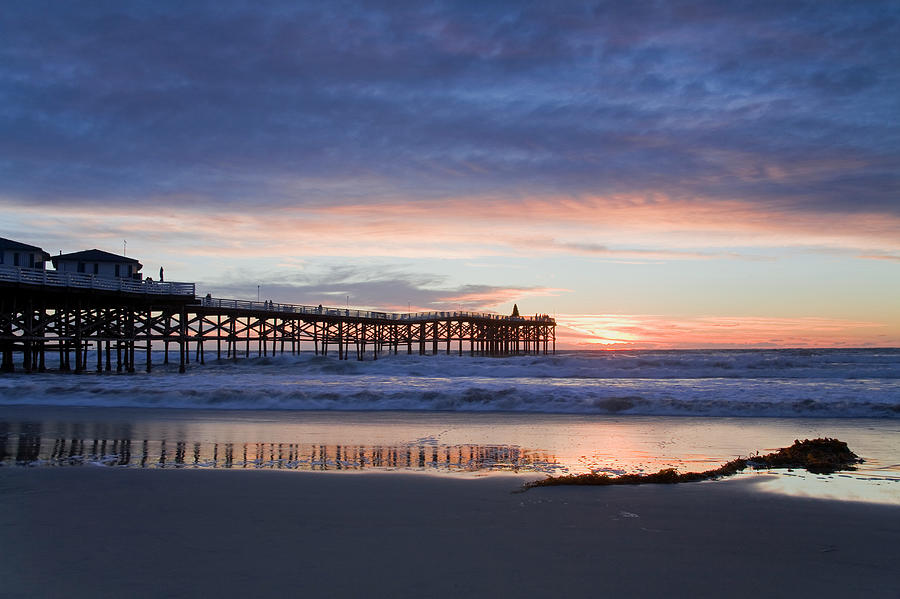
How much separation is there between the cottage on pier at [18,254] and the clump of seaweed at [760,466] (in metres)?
38.2

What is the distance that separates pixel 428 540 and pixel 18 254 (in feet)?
129

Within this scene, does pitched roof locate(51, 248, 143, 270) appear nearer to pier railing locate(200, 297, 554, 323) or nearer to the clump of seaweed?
pier railing locate(200, 297, 554, 323)

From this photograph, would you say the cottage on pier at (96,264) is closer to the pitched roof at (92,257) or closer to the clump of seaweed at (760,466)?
the pitched roof at (92,257)

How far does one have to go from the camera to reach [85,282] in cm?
3066

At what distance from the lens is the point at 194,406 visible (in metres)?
19.0

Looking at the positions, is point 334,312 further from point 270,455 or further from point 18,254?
point 270,455

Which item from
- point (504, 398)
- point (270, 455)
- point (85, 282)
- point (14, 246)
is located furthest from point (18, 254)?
point (270, 455)

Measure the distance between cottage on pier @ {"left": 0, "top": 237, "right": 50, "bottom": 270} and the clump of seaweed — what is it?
125 ft

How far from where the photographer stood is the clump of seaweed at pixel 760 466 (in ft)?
24.6

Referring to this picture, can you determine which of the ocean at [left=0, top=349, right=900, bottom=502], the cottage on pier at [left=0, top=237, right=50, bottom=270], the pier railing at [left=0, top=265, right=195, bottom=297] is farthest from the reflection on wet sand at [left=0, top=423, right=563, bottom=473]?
the cottage on pier at [left=0, top=237, right=50, bottom=270]

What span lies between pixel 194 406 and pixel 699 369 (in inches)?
1064

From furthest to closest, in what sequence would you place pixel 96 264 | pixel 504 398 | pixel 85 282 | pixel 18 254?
pixel 96 264, pixel 18 254, pixel 85 282, pixel 504 398

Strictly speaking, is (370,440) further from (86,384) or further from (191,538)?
(86,384)

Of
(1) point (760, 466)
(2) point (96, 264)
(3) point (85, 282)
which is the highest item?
(2) point (96, 264)
